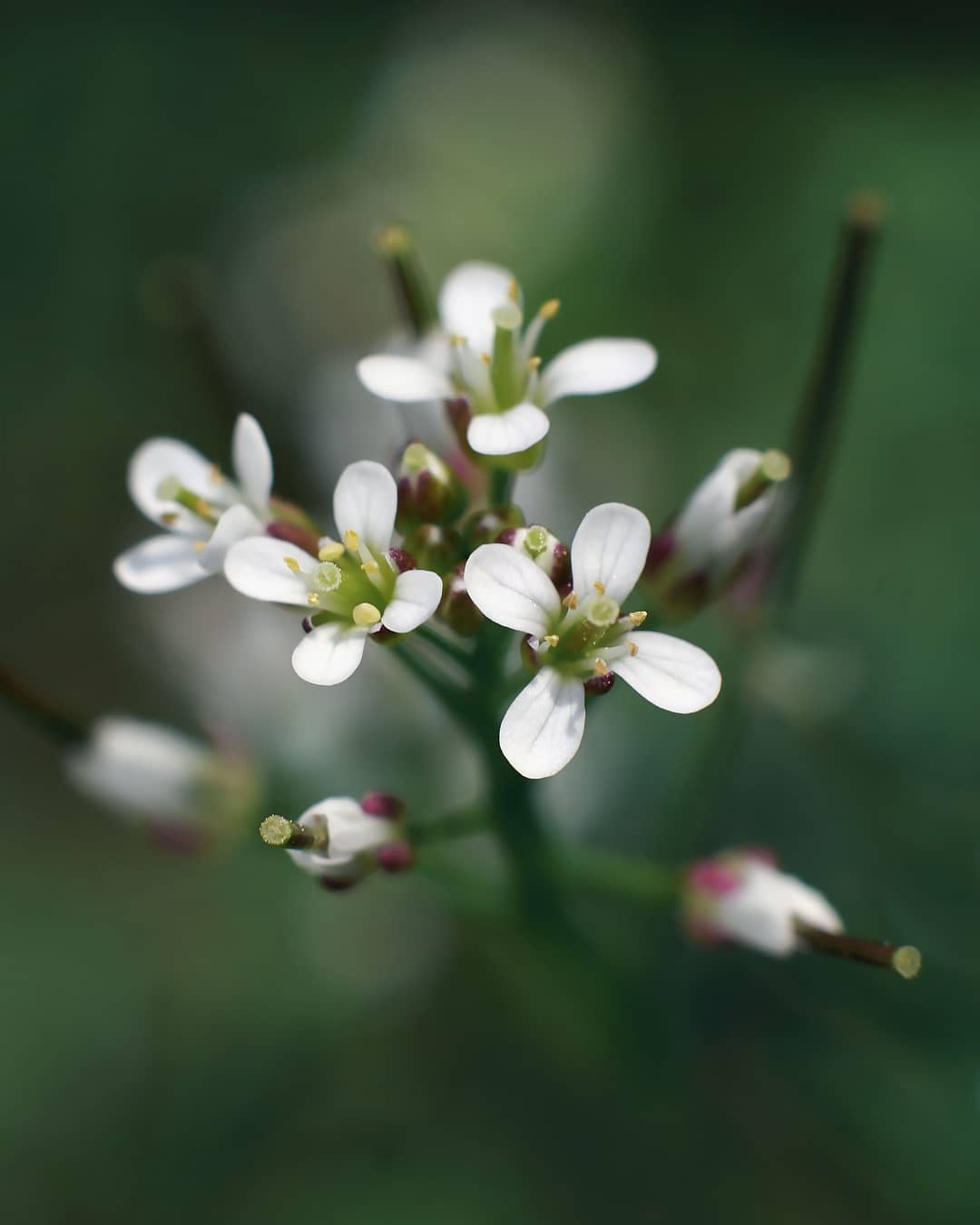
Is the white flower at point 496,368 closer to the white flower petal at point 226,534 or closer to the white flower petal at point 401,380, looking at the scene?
the white flower petal at point 401,380

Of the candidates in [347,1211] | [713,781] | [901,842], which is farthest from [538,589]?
[347,1211]

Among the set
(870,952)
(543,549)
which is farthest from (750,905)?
(543,549)

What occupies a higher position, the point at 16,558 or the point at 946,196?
the point at 946,196

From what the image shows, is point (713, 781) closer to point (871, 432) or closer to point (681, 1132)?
point (681, 1132)

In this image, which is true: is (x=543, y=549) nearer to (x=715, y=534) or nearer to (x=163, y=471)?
(x=715, y=534)

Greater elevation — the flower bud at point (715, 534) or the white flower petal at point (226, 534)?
the flower bud at point (715, 534)

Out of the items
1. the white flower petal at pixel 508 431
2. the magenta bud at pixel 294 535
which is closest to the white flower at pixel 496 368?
the white flower petal at pixel 508 431

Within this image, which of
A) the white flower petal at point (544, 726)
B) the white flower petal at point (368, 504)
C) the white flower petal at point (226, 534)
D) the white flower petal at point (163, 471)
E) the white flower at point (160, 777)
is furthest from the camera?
the white flower at point (160, 777)
